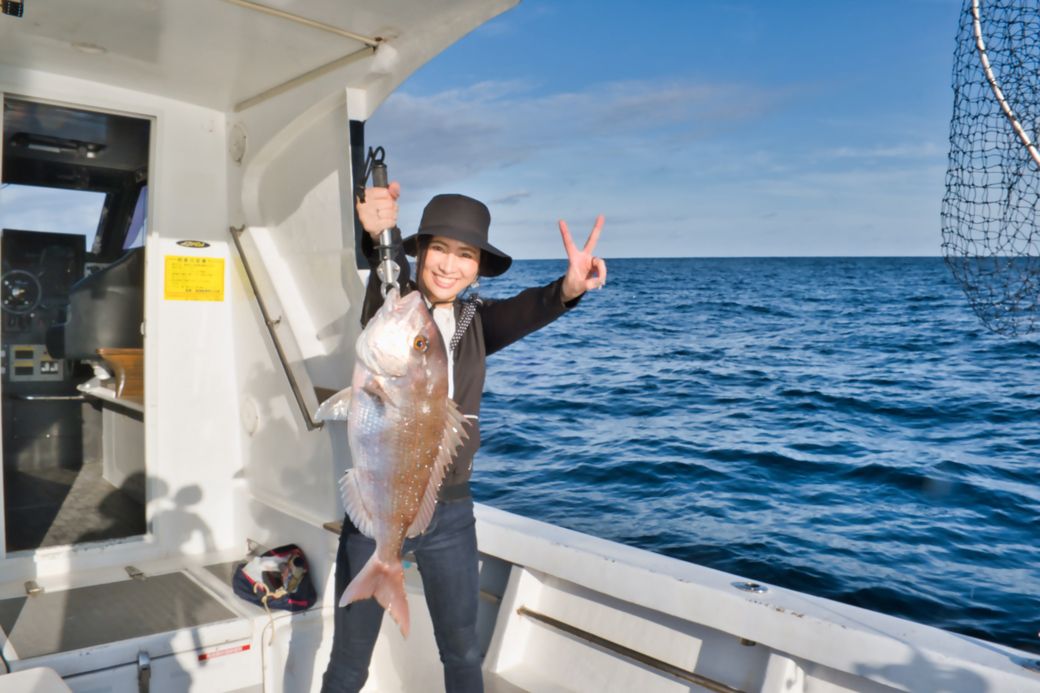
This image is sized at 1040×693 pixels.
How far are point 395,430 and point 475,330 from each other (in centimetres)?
67

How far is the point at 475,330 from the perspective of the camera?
9.03 feet

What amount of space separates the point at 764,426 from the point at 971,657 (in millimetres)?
10208

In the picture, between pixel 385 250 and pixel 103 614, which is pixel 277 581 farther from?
pixel 385 250

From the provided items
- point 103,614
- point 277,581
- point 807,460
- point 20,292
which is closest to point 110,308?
point 20,292

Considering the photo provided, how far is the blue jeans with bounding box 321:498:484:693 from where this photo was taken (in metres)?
2.68

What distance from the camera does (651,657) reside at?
3.25m

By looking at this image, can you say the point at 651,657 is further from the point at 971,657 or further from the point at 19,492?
the point at 19,492

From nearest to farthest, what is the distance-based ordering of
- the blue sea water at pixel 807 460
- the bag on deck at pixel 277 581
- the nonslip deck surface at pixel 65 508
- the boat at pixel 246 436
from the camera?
the boat at pixel 246 436 < the bag on deck at pixel 277 581 < the nonslip deck surface at pixel 65 508 < the blue sea water at pixel 807 460

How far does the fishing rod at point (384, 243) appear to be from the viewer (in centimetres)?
240

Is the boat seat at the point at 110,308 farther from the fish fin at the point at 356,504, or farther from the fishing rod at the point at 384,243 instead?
the fish fin at the point at 356,504

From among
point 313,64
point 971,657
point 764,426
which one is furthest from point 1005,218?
point 764,426

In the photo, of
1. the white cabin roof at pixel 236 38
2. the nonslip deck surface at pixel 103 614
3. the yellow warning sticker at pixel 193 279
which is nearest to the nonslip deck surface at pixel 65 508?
the nonslip deck surface at pixel 103 614

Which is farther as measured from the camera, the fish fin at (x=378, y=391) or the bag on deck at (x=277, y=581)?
the bag on deck at (x=277, y=581)

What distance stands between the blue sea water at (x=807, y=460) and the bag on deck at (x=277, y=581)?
12.8 feet
